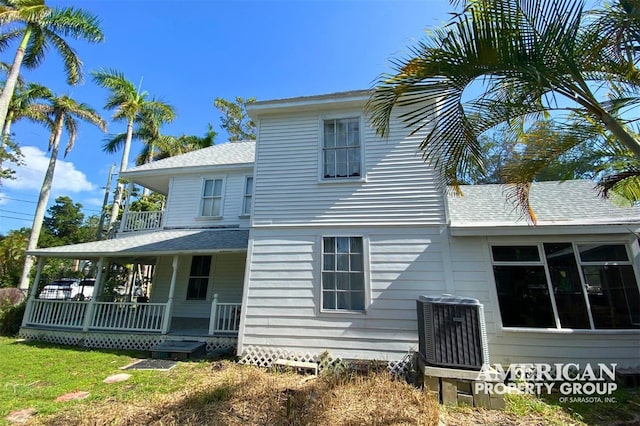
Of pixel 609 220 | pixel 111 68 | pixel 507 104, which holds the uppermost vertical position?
pixel 111 68

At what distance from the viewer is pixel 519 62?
9.52ft

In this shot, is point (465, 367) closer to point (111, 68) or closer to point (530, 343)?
point (530, 343)

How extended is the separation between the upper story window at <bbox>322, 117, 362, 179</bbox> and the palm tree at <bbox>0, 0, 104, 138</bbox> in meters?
15.7

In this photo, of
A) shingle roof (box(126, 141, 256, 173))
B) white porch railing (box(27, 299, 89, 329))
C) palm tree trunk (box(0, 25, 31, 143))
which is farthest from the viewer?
palm tree trunk (box(0, 25, 31, 143))

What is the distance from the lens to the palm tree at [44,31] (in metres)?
13.5

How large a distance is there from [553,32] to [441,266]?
15.5 ft

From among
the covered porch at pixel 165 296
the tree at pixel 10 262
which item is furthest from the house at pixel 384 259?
the tree at pixel 10 262

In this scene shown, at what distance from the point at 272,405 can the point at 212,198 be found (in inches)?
344

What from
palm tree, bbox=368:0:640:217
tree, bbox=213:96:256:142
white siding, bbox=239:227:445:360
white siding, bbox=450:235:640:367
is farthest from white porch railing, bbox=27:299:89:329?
tree, bbox=213:96:256:142

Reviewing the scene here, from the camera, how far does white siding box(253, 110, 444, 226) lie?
275 inches

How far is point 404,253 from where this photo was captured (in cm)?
669

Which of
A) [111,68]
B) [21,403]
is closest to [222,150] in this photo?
[21,403]

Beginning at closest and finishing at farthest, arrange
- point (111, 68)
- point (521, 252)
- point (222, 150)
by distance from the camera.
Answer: point (521, 252) < point (222, 150) < point (111, 68)

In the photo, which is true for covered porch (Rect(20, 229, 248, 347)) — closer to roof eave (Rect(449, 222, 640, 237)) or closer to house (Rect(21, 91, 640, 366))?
house (Rect(21, 91, 640, 366))
